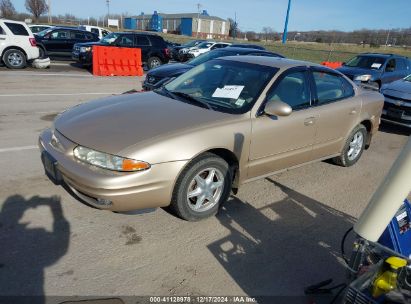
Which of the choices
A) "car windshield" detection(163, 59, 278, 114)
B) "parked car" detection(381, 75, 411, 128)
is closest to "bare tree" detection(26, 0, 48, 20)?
"parked car" detection(381, 75, 411, 128)

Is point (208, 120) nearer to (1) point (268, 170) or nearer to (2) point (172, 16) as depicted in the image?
(1) point (268, 170)

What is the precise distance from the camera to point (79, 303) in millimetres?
2422

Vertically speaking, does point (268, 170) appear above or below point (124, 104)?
below

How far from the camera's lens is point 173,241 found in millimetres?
3201

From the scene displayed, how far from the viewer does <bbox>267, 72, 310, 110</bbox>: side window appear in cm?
401

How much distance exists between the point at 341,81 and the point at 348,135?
784 millimetres

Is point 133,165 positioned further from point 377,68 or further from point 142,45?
point 142,45

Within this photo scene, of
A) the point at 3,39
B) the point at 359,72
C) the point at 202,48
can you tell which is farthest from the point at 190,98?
the point at 202,48

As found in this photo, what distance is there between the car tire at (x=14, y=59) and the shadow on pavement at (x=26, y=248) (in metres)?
11.6

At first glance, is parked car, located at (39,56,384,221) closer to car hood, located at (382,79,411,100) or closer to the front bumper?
the front bumper

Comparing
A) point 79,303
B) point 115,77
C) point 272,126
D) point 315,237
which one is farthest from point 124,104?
Result: point 115,77

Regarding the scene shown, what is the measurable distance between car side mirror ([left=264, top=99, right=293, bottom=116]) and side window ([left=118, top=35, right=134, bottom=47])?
536 inches

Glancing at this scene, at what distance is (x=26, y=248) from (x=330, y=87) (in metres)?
4.05

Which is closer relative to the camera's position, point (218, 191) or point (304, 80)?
point (218, 191)
